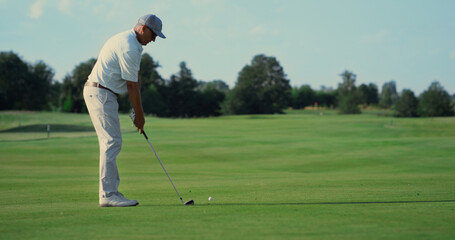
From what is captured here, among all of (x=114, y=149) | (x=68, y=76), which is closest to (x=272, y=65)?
(x=68, y=76)

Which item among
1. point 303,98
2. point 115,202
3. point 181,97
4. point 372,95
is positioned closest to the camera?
point 115,202

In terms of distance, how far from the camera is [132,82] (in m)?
5.81

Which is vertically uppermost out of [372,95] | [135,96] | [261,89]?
[261,89]

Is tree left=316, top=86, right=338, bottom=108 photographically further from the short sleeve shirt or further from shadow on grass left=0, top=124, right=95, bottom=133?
the short sleeve shirt

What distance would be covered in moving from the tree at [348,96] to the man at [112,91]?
8719cm

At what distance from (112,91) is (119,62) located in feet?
1.31

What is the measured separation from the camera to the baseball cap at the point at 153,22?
597 centimetres

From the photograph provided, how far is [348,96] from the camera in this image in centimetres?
9044

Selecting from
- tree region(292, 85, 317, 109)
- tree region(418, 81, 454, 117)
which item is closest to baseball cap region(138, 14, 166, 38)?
tree region(418, 81, 454, 117)

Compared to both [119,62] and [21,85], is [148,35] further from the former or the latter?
[21,85]

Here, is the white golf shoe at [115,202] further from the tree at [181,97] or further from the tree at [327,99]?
the tree at [327,99]

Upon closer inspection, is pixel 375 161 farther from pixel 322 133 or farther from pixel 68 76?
pixel 68 76

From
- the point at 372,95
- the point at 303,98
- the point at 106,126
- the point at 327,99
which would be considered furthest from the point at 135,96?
the point at 372,95

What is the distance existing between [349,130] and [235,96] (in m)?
62.2
